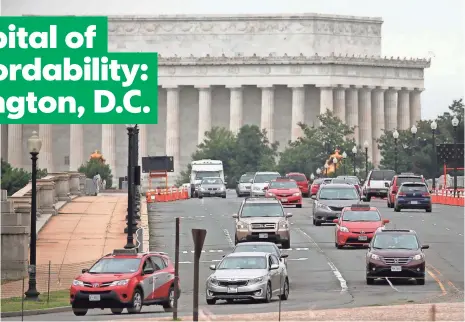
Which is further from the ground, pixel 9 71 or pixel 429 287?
pixel 9 71

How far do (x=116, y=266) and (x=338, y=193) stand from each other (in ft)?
112

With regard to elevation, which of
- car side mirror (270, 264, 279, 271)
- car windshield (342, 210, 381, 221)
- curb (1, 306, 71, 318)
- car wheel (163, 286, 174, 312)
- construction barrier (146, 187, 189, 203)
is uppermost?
construction barrier (146, 187, 189, 203)

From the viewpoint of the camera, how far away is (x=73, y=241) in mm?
70562

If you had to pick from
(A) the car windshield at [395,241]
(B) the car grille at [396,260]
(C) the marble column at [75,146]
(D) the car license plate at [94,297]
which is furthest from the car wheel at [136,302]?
(C) the marble column at [75,146]

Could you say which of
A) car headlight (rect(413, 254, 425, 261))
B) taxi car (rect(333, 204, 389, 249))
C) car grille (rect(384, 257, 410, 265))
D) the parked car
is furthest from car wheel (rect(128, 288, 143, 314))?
the parked car

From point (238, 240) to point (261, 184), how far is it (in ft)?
136

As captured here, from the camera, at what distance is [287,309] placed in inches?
1817

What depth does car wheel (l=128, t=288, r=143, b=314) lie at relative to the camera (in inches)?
1849

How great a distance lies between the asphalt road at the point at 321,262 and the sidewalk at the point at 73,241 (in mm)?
1951

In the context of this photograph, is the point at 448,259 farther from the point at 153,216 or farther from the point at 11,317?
the point at 153,216

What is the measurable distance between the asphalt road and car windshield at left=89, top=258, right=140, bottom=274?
3.73ft

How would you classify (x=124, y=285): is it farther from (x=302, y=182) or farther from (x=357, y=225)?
(x=302, y=182)

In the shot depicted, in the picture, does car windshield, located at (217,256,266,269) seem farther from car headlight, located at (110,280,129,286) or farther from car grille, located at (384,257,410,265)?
car grille, located at (384,257,410,265)

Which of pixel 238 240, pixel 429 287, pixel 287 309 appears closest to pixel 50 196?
pixel 238 240
